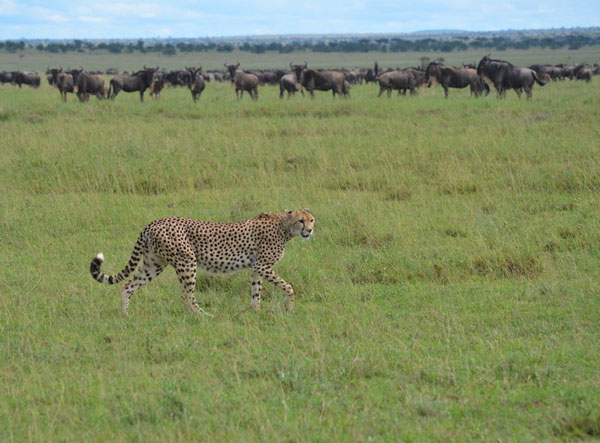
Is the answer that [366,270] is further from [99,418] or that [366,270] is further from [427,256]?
[99,418]

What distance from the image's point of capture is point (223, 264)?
269 inches

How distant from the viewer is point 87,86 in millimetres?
29094

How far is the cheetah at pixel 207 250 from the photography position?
6656 millimetres

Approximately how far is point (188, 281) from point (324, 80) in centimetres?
2337

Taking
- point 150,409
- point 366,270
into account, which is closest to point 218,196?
point 366,270

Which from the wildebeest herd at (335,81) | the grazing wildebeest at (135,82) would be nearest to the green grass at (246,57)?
the grazing wildebeest at (135,82)

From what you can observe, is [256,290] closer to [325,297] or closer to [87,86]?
[325,297]

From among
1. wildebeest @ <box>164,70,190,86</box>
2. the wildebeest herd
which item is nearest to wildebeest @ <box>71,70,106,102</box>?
the wildebeest herd

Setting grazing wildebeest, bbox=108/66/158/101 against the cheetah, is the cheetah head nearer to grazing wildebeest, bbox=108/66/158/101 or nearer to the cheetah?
the cheetah

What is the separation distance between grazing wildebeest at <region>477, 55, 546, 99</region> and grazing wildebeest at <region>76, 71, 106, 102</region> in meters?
13.8

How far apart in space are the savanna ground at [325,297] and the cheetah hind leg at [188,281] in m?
0.12

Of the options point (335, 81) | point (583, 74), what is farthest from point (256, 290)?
point (583, 74)

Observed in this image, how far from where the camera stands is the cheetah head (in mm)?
6859

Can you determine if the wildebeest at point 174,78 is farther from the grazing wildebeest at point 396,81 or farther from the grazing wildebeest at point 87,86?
the grazing wildebeest at point 396,81
